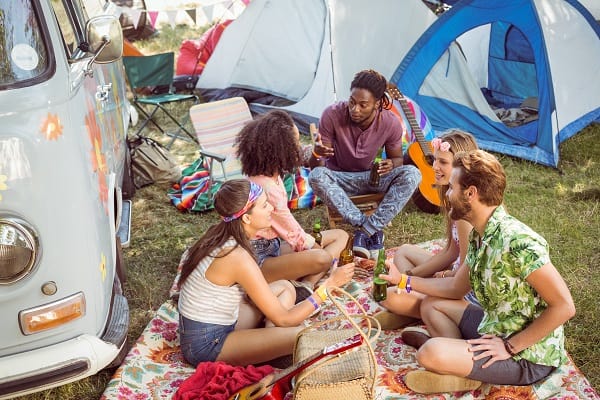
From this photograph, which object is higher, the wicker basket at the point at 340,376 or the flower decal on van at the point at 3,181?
the flower decal on van at the point at 3,181

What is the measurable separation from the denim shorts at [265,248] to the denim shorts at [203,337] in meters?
0.81

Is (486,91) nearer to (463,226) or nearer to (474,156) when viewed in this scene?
(463,226)

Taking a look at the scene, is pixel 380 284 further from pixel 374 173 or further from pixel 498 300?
pixel 374 173

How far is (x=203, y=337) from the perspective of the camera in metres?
3.16

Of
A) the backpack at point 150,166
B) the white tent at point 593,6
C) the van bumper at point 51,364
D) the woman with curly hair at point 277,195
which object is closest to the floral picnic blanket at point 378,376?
the woman with curly hair at point 277,195

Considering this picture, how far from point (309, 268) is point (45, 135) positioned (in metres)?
1.95

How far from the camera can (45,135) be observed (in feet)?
7.96

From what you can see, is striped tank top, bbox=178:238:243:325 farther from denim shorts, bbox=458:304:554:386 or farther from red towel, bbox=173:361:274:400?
denim shorts, bbox=458:304:554:386

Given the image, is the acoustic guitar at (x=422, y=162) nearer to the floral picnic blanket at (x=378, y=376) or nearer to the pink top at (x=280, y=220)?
the pink top at (x=280, y=220)

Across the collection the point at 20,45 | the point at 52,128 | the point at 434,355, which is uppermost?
the point at 20,45

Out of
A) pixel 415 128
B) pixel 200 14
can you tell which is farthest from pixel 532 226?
pixel 200 14

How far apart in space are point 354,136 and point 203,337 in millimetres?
2206

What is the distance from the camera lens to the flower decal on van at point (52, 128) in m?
2.43

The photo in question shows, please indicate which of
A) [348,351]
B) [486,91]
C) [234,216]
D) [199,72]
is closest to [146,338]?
[234,216]
